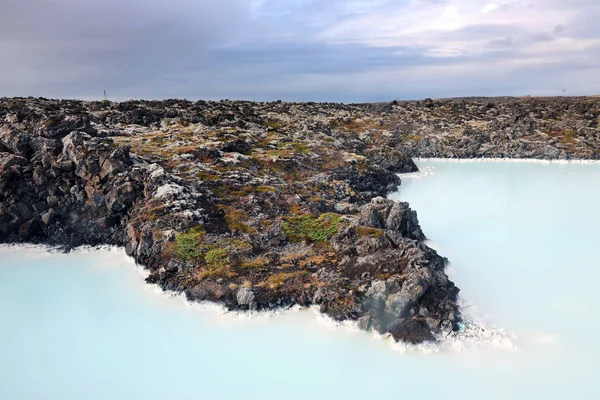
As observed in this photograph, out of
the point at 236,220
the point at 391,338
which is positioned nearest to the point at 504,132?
the point at 236,220

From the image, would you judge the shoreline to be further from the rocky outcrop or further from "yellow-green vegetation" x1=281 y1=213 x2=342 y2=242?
"yellow-green vegetation" x1=281 y1=213 x2=342 y2=242

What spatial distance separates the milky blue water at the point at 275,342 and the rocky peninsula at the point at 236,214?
1.59 meters

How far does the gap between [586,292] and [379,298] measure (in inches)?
492

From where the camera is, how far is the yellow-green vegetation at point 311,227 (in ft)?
92.4

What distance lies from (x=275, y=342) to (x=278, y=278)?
4.67m

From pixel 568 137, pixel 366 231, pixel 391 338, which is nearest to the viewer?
pixel 391 338

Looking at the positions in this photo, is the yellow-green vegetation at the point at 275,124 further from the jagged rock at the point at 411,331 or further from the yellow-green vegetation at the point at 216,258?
the jagged rock at the point at 411,331

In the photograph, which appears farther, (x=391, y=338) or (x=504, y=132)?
(x=504, y=132)

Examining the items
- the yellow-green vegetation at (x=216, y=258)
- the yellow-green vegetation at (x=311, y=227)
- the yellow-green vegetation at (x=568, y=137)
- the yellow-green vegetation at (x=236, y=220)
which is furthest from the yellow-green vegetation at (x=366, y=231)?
the yellow-green vegetation at (x=568, y=137)

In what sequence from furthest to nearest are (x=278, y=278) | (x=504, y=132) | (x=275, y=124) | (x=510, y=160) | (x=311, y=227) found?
(x=504, y=132) < (x=275, y=124) < (x=510, y=160) < (x=311, y=227) < (x=278, y=278)

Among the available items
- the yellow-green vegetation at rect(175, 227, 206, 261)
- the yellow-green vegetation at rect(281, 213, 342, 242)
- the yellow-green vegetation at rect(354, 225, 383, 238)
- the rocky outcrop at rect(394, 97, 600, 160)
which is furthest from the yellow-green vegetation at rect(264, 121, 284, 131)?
the yellow-green vegetation at rect(354, 225, 383, 238)

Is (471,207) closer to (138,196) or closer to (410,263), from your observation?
(410,263)

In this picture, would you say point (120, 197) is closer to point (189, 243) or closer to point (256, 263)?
point (189, 243)

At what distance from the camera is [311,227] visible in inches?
1161
